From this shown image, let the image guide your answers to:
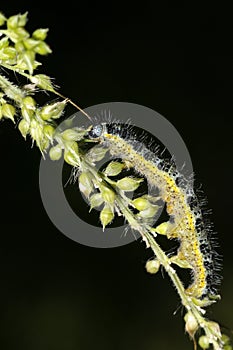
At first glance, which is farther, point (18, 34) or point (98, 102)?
point (98, 102)

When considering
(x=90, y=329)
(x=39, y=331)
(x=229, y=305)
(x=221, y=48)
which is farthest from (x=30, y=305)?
(x=221, y=48)

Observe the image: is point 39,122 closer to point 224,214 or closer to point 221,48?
point 224,214

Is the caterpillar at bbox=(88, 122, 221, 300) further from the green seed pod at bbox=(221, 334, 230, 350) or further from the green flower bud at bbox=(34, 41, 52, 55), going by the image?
the green flower bud at bbox=(34, 41, 52, 55)

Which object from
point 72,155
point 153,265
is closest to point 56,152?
point 72,155

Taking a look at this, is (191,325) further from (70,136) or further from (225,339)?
(70,136)

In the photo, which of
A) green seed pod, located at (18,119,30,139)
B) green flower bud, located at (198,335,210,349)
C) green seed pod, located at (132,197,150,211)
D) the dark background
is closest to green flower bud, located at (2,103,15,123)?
green seed pod, located at (18,119,30,139)

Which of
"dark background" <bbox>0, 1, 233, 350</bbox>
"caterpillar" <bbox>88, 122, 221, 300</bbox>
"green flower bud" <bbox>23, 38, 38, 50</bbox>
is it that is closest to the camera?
"green flower bud" <bbox>23, 38, 38, 50</bbox>

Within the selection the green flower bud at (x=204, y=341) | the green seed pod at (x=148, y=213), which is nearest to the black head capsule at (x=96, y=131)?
the green seed pod at (x=148, y=213)
